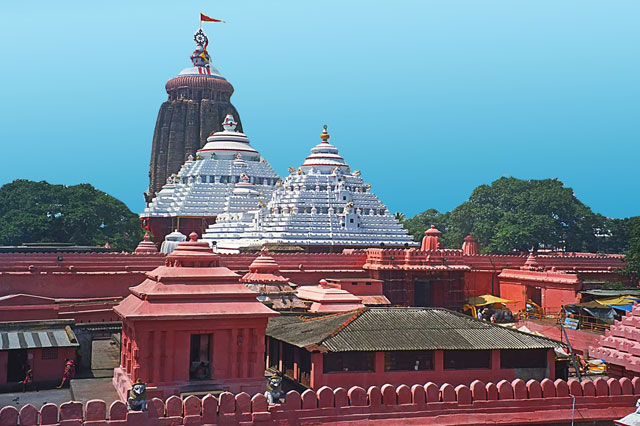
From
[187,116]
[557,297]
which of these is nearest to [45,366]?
[557,297]

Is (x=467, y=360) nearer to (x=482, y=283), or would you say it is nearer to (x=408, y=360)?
(x=408, y=360)

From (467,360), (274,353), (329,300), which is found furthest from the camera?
(329,300)

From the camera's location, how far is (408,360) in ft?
66.9

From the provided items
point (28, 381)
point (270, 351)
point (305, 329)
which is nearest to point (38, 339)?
point (28, 381)

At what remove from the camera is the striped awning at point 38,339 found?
68.2ft

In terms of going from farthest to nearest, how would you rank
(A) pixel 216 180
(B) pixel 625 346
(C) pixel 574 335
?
(A) pixel 216 180 < (C) pixel 574 335 < (B) pixel 625 346

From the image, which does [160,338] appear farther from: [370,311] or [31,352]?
[370,311]

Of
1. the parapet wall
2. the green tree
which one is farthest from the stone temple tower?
the parapet wall

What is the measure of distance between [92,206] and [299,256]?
25.1 m

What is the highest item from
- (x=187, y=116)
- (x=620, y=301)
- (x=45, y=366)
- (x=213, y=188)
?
(x=187, y=116)

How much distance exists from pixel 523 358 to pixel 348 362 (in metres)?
5.11

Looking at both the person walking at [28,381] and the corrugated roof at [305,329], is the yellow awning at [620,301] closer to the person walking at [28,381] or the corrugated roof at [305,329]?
the corrugated roof at [305,329]

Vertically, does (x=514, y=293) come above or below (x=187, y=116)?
below

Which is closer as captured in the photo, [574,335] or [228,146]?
[574,335]
